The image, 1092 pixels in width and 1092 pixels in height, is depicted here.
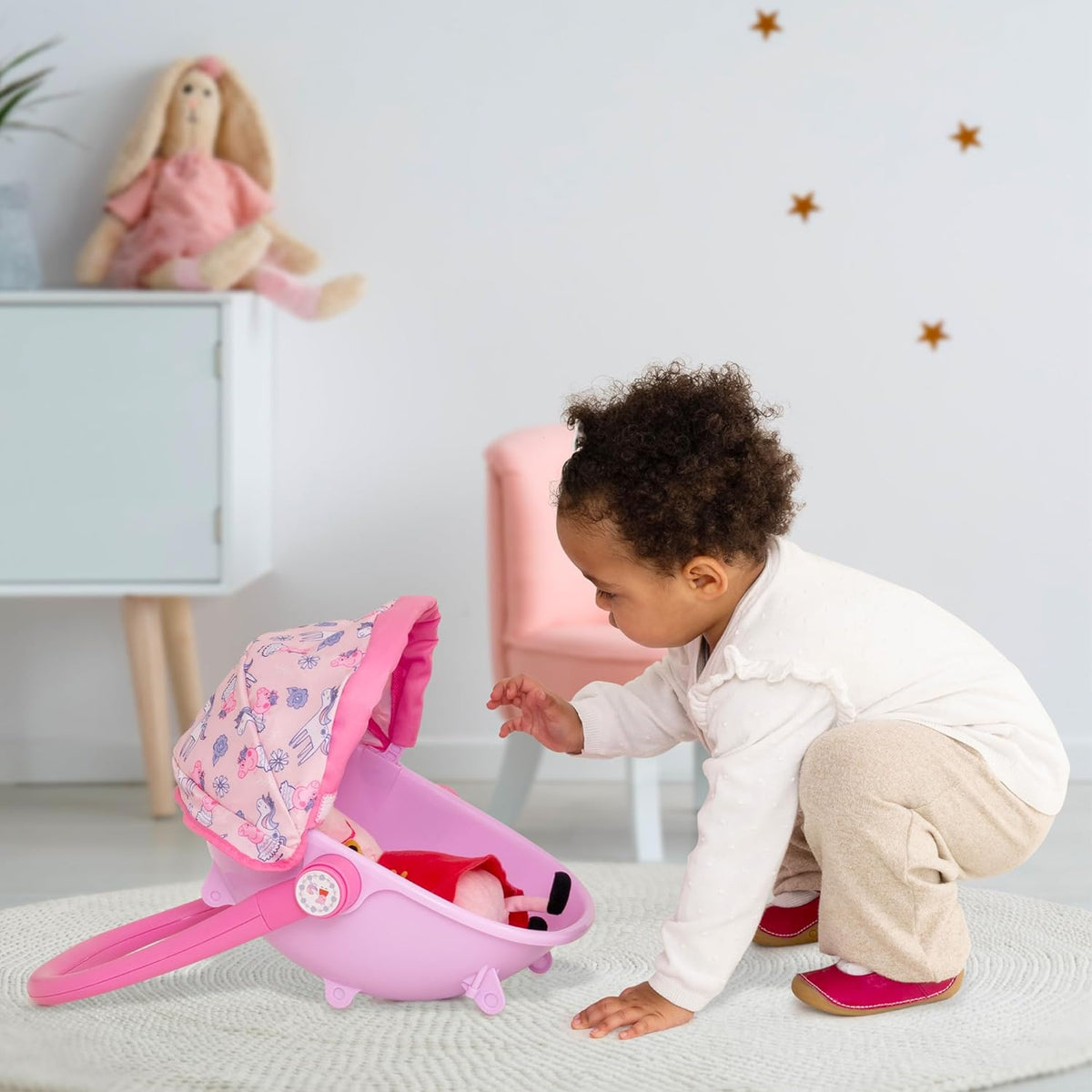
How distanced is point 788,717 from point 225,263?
1.24 metres

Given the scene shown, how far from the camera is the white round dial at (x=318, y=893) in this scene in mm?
1089

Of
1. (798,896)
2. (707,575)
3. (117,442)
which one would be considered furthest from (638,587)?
(117,442)

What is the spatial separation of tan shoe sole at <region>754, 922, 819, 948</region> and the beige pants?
0.61 feet

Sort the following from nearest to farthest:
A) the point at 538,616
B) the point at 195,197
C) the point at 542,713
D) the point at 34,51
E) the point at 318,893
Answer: the point at 318,893 → the point at 542,713 → the point at 538,616 → the point at 195,197 → the point at 34,51

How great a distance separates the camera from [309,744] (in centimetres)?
111

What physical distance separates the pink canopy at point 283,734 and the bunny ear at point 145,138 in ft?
4.12

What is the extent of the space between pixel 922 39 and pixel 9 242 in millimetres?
1482

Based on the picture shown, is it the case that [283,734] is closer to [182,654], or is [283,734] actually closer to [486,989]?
[486,989]

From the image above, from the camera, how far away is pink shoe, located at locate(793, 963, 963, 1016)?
1172 millimetres

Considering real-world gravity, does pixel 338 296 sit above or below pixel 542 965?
above

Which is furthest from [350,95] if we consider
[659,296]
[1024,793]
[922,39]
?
[1024,793]

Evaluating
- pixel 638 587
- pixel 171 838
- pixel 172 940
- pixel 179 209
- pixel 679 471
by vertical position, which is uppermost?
pixel 179 209

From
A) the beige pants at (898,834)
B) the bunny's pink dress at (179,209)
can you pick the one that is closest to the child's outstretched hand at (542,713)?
the beige pants at (898,834)

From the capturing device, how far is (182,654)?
7.12 ft
